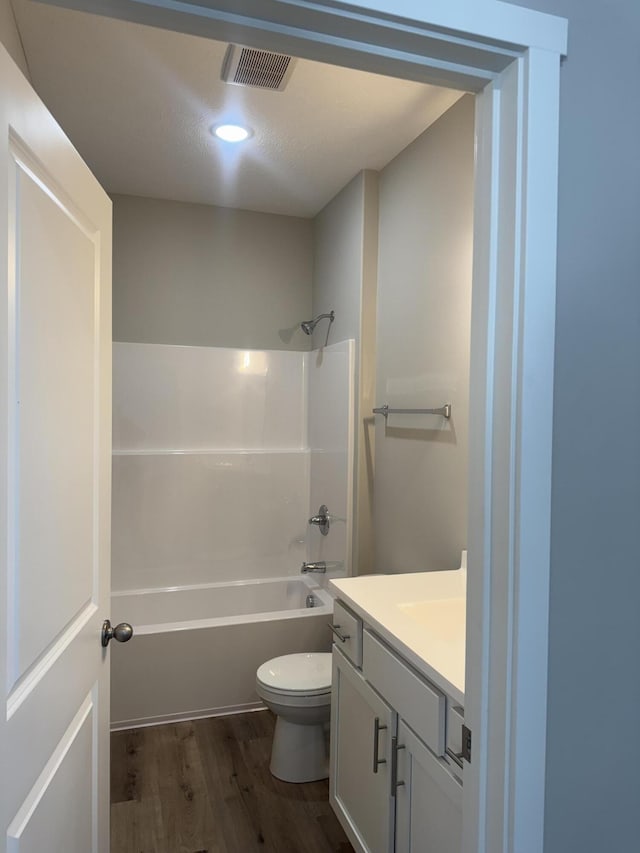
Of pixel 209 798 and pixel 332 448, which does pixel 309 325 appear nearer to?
pixel 332 448

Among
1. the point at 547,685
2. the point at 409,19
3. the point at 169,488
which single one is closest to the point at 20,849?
the point at 547,685

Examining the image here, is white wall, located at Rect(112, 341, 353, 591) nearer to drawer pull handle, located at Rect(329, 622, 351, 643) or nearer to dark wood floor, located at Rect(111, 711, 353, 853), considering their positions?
dark wood floor, located at Rect(111, 711, 353, 853)

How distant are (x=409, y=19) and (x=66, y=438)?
915mm

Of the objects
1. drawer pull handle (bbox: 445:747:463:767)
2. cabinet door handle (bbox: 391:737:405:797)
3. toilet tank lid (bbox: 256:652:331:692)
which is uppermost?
drawer pull handle (bbox: 445:747:463:767)

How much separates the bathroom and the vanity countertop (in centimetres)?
34

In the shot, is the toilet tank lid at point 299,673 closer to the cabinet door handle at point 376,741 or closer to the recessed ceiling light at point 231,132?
the cabinet door handle at point 376,741

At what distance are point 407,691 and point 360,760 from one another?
1.56 feet

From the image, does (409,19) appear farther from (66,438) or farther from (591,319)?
(66,438)

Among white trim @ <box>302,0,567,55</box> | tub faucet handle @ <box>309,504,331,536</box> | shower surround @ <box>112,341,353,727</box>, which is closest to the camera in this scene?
white trim @ <box>302,0,567,55</box>

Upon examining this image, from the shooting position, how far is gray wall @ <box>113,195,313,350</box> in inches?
131

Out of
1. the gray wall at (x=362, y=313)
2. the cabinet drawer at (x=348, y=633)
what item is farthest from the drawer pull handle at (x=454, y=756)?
the gray wall at (x=362, y=313)

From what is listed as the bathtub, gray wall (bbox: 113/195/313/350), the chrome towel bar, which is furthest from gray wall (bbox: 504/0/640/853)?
gray wall (bbox: 113/195/313/350)

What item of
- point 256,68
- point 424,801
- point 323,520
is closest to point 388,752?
point 424,801

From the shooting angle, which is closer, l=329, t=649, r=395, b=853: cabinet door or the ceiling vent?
l=329, t=649, r=395, b=853: cabinet door
